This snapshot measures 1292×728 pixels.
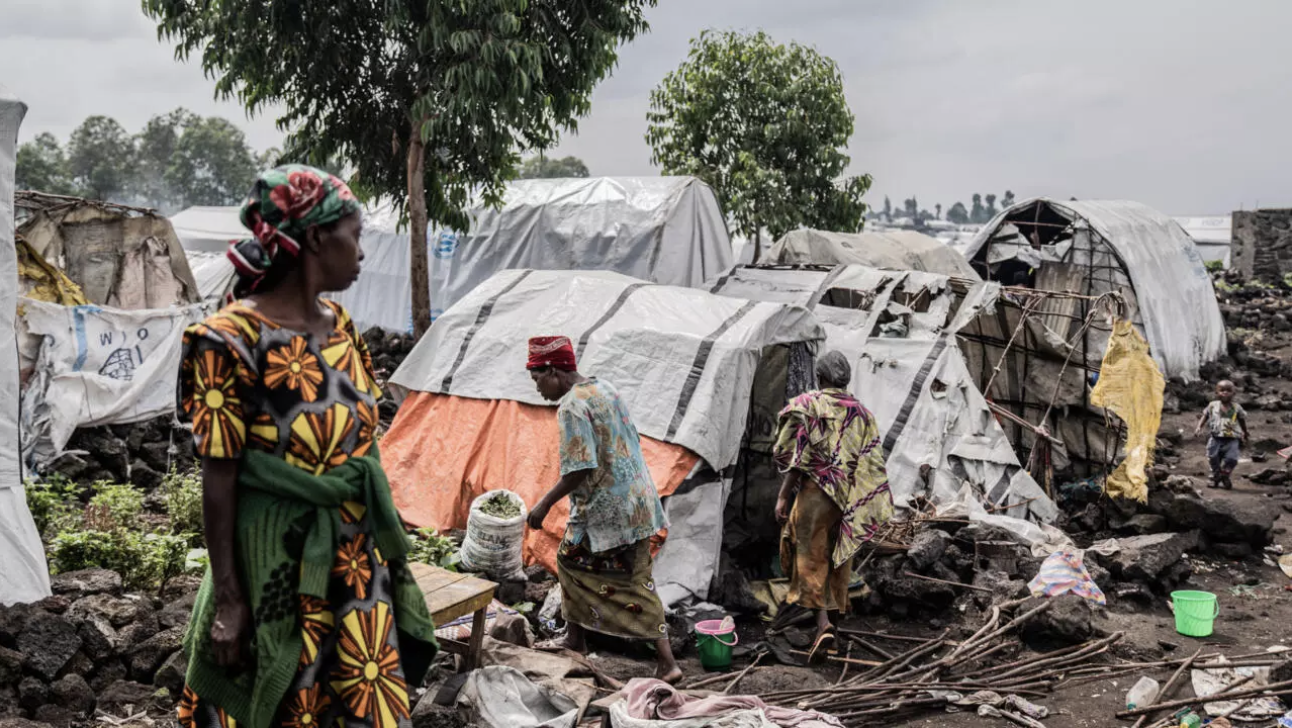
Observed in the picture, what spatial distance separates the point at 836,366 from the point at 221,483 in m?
3.82

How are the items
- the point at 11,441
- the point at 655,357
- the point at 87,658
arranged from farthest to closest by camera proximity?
the point at 655,357 → the point at 11,441 → the point at 87,658

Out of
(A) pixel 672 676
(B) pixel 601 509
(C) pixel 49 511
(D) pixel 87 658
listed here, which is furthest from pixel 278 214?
(C) pixel 49 511

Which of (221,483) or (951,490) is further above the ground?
(221,483)

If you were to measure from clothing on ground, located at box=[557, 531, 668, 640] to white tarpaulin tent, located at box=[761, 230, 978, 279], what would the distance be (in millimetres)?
6598

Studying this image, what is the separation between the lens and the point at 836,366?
17.7 ft

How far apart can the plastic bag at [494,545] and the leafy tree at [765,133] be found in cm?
1002

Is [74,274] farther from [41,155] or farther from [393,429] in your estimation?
[41,155]

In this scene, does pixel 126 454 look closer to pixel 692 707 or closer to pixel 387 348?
pixel 387 348

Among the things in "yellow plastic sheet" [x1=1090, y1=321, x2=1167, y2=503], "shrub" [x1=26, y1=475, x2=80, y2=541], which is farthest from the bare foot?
"yellow plastic sheet" [x1=1090, y1=321, x2=1167, y2=503]

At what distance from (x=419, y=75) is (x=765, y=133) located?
5.82 meters

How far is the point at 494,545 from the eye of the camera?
577cm

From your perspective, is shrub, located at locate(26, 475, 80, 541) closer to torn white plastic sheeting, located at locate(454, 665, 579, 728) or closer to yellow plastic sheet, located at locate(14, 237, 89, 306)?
yellow plastic sheet, located at locate(14, 237, 89, 306)

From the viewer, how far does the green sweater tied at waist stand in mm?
2129

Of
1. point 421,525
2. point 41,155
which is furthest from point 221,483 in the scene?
point 41,155
